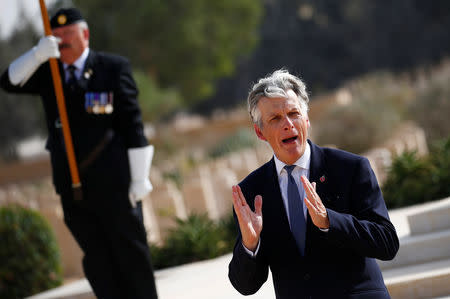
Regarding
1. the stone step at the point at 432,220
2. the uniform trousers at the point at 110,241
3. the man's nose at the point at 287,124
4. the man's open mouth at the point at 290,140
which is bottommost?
the stone step at the point at 432,220

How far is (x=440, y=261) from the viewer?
481cm

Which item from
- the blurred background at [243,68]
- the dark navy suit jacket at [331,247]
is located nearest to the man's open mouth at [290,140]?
the dark navy suit jacket at [331,247]

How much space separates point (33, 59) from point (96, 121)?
516 mm

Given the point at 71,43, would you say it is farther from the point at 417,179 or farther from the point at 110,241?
the point at 417,179

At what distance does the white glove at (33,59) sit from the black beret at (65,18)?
0.09 metres

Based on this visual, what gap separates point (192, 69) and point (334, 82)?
1147 centimetres

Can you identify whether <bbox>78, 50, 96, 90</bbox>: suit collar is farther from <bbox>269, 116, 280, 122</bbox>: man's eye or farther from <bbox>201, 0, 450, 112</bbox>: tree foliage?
<bbox>201, 0, 450, 112</bbox>: tree foliage

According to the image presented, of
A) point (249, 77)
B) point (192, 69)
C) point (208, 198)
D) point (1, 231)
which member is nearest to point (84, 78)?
point (1, 231)

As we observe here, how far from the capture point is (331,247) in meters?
2.85

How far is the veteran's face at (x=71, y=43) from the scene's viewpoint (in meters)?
4.48

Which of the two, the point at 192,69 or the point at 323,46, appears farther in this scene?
the point at 323,46

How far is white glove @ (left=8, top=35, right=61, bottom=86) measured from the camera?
14.1 ft

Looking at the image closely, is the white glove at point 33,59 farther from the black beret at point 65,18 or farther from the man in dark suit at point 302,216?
the man in dark suit at point 302,216

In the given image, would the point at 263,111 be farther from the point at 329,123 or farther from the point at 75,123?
the point at 329,123
